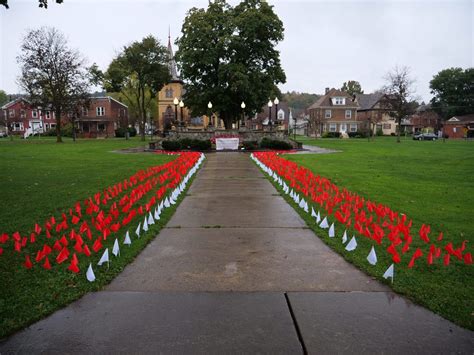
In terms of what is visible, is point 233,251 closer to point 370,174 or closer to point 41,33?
point 370,174

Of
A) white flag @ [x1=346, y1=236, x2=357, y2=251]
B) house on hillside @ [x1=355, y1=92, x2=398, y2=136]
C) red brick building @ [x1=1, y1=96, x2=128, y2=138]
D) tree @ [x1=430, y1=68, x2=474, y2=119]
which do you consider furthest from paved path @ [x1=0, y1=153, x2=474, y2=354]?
tree @ [x1=430, y1=68, x2=474, y2=119]

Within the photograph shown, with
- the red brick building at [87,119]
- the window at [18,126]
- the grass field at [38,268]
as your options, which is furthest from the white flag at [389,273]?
the window at [18,126]

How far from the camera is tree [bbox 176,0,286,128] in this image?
129 ft

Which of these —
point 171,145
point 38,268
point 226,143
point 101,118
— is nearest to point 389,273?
point 38,268

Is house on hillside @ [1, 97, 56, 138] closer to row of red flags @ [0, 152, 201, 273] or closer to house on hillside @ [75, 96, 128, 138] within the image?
house on hillside @ [75, 96, 128, 138]

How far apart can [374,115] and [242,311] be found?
258 feet

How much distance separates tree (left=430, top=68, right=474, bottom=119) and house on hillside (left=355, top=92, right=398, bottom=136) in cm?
1846

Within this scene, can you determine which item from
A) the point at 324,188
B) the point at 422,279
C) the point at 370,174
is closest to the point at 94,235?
the point at 422,279

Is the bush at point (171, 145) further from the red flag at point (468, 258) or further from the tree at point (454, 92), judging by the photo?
the tree at point (454, 92)

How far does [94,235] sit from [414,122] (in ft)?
332

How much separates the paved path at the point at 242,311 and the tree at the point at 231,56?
3447 cm

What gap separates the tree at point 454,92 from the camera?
87.4 meters

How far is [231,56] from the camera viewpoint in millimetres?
41062

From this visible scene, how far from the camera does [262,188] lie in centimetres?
1101
